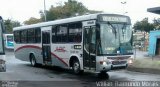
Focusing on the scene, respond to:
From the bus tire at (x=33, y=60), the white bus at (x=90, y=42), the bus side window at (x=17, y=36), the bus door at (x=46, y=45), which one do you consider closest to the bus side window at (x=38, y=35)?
the bus door at (x=46, y=45)

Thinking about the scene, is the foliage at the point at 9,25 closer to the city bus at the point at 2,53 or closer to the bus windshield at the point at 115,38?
the city bus at the point at 2,53

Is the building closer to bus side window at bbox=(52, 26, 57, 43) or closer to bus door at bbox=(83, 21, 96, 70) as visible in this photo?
bus side window at bbox=(52, 26, 57, 43)

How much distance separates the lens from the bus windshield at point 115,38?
661 inches

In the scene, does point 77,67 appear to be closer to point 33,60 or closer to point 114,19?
point 114,19

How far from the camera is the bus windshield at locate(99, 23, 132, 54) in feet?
Result: 55.1

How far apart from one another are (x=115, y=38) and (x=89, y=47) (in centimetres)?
137

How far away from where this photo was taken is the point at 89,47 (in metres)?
17.5

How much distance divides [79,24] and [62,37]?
2.20 metres

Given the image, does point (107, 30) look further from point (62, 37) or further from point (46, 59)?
point (46, 59)

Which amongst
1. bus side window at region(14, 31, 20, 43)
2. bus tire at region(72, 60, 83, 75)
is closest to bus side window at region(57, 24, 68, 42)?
bus tire at region(72, 60, 83, 75)

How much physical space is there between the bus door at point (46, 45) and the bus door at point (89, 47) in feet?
15.7

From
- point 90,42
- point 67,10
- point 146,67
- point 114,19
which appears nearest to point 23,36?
point 90,42

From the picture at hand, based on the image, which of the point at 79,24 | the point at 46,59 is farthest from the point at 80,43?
the point at 46,59

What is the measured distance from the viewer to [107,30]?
55.8 feet
